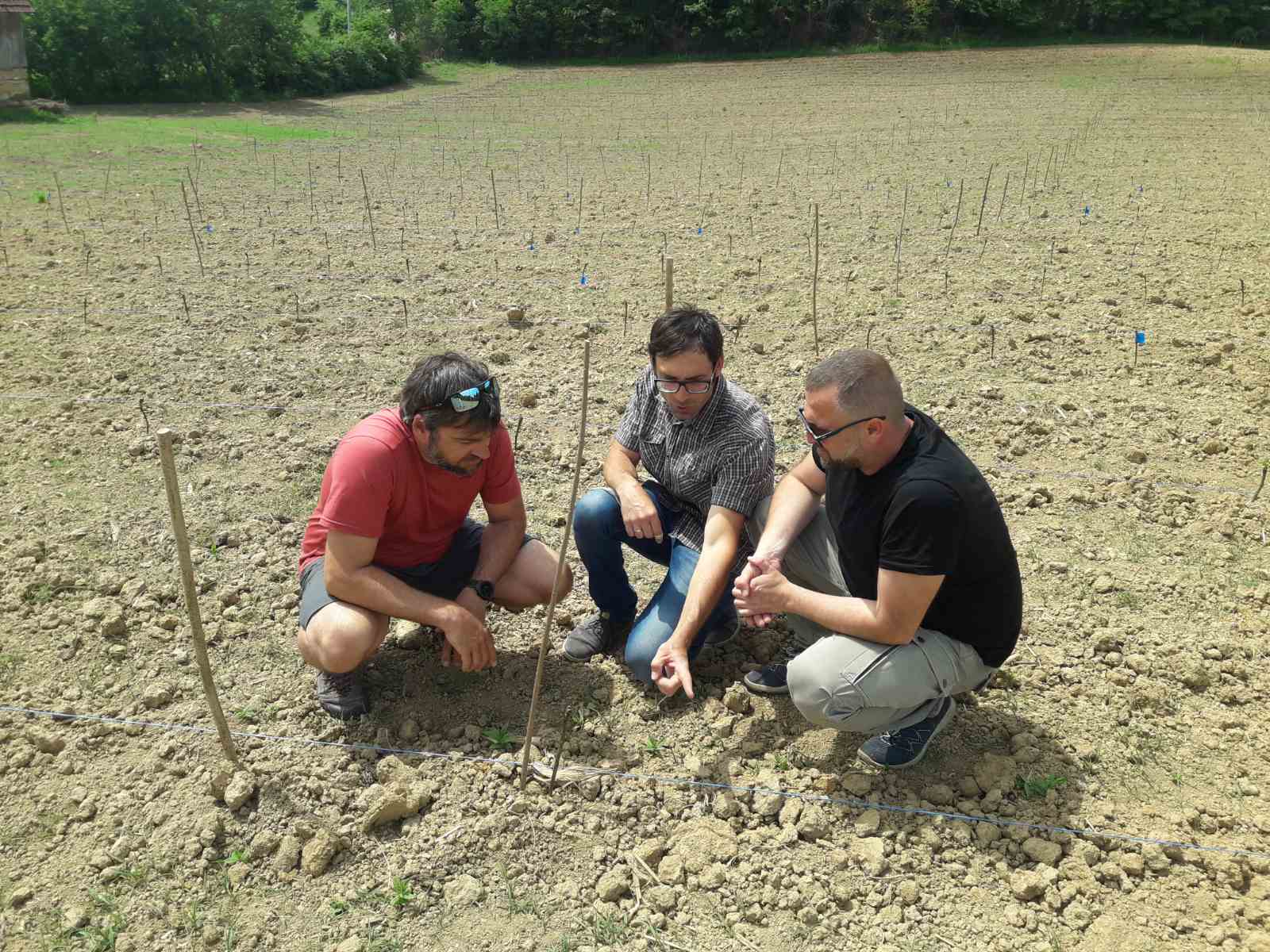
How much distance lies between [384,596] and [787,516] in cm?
120

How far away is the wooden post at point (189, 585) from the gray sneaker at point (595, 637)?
1067 mm

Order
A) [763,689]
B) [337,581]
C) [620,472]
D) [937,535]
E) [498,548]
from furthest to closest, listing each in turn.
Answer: [620,472] < [498,548] < [763,689] < [337,581] < [937,535]

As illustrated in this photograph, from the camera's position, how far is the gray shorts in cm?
301

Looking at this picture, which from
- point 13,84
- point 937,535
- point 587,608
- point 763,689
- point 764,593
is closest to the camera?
point 937,535

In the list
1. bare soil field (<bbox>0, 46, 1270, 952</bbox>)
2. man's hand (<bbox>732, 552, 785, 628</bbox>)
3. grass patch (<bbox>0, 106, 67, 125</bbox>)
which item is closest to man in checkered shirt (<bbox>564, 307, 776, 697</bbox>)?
man's hand (<bbox>732, 552, 785, 628</bbox>)

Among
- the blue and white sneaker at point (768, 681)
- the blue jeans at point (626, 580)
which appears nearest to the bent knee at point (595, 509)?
the blue jeans at point (626, 580)

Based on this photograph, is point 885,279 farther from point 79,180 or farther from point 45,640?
point 79,180

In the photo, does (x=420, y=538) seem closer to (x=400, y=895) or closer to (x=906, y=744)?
(x=400, y=895)

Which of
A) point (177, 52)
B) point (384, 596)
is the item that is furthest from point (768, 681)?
point (177, 52)

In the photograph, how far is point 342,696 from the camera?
2957 millimetres

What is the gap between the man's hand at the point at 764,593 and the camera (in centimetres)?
261

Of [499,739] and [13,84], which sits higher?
[13,84]

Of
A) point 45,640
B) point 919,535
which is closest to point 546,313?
point 45,640

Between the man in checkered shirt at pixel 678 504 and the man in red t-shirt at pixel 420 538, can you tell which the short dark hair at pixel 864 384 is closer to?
the man in checkered shirt at pixel 678 504
